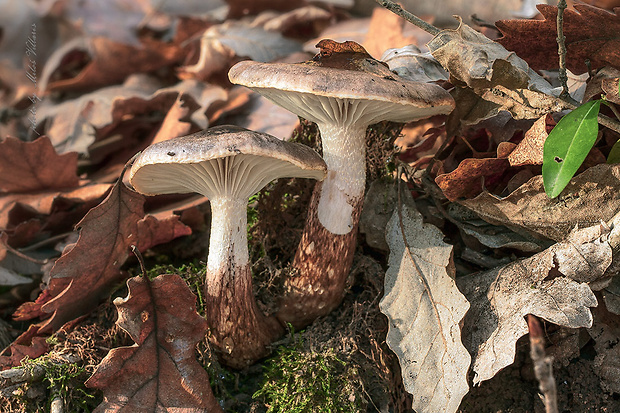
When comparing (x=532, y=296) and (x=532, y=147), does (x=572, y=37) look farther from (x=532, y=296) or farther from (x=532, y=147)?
(x=532, y=296)

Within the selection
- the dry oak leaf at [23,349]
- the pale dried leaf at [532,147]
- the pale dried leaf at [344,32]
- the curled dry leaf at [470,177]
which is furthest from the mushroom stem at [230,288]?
the pale dried leaf at [344,32]

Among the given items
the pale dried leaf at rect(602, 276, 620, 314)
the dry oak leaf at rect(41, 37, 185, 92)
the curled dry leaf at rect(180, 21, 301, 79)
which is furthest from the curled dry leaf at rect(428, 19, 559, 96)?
the dry oak leaf at rect(41, 37, 185, 92)

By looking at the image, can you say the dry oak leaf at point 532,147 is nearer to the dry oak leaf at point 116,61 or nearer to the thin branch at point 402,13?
the thin branch at point 402,13

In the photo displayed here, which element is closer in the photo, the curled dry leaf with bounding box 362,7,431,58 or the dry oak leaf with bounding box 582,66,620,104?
the dry oak leaf with bounding box 582,66,620,104

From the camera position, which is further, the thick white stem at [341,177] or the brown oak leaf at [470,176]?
the thick white stem at [341,177]

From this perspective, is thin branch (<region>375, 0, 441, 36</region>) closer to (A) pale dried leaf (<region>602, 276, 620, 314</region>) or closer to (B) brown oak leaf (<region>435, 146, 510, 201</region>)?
(B) brown oak leaf (<region>435, 146, 510, 201</region>)

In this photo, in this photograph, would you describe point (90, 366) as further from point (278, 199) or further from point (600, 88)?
point (600, 88)
